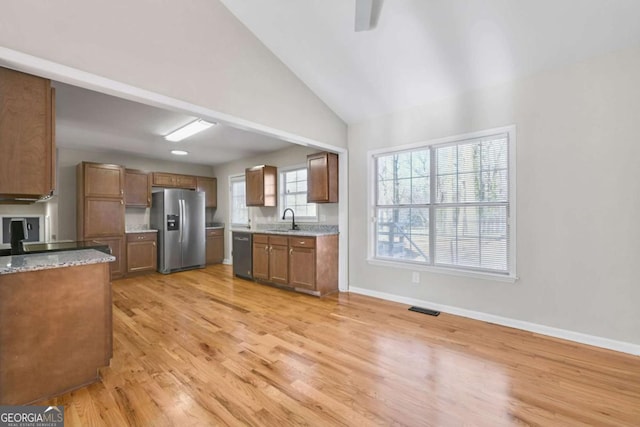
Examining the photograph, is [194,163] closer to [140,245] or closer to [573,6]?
[140,245]

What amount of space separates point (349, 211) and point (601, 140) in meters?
2.73

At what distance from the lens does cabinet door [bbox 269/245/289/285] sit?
4289 mm

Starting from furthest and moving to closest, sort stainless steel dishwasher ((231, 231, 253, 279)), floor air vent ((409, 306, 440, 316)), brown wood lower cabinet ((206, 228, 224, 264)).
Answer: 1. brown wood lower cabinet ((206, 228, 224, 264))
2. stainless steel dishwasher ((231, 231, 253, 279))
3. floor air vent ((409, 306, 440, 316))

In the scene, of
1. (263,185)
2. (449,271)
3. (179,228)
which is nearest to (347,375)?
(449,271)

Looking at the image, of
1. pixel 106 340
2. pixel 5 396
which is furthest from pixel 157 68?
pixel 5 396

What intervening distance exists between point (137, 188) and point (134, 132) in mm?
1807

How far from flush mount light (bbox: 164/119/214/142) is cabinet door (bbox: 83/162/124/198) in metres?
1.55

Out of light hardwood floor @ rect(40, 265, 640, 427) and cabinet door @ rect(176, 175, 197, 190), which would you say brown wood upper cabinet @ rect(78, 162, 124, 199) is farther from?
light hardwood floor @ rect(40, 265, 640, 427)

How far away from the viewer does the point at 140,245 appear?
543 cm

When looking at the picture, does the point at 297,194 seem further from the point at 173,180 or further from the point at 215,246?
the point at 173,180

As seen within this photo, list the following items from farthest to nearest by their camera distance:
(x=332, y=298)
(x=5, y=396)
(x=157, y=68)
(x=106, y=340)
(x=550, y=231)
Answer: (x=332, y=298), (x=550, y=231), (x=157, y=68), (x=106, y=340), (x=5, y=396)

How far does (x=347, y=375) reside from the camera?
80.7 inches

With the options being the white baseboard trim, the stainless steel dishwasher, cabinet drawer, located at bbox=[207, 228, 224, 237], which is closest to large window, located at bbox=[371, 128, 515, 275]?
the white baseboard trim

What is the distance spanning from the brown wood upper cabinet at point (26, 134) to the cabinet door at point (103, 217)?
3.68 metres
